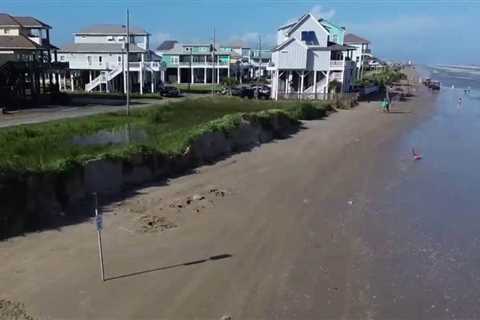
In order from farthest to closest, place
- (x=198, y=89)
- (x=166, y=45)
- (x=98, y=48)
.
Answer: (x=166, y=45), (x=198, y=89), (x=98, y=48)

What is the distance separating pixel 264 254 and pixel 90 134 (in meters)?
15.7

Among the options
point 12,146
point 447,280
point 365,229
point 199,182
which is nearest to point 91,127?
point 12,146

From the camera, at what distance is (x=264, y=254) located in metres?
11.6

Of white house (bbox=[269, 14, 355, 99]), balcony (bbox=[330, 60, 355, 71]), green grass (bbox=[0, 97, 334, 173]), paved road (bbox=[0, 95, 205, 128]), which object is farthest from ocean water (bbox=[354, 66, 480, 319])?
white house (bbox=[269, 14, 355, 99])

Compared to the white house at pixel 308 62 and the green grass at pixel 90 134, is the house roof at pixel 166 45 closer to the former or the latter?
the white house at pixel 308 62

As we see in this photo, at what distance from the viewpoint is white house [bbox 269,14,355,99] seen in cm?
5459

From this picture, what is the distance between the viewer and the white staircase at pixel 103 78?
62225mm

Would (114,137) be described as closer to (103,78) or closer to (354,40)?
(103,78)

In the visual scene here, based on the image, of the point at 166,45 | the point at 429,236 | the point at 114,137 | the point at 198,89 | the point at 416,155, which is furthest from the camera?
the point at 166,45

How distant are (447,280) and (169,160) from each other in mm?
11628

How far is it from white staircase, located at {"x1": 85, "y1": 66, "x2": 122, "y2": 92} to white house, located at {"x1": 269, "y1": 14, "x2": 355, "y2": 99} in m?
20.4

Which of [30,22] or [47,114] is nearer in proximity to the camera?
[47,114]

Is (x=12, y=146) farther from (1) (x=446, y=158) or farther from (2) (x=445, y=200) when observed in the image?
(1) (x=446, y=158)

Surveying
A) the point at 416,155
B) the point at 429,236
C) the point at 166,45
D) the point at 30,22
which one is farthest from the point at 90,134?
the point at 166,45
